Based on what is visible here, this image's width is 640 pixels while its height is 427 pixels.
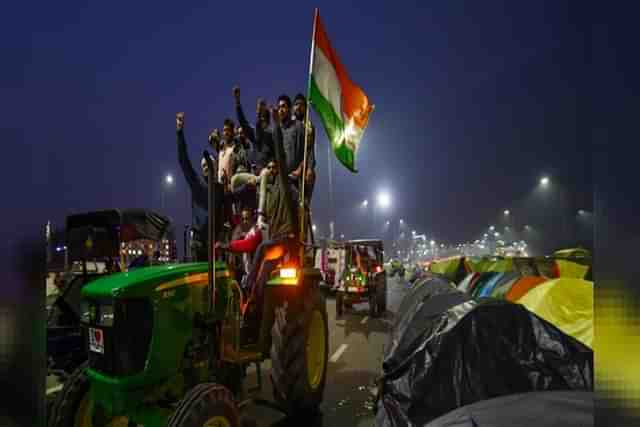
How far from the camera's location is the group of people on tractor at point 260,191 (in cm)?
395

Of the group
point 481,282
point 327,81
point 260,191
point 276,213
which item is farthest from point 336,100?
point 481,282

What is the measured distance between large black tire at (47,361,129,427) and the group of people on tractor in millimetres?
1638

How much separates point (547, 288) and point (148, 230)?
7.26 meters

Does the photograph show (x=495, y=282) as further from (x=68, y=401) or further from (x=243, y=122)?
(x=68, y=401)

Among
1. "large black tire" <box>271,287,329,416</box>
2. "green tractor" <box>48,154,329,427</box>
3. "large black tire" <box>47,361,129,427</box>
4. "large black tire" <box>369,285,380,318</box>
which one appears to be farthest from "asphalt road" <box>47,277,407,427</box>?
"large black tire" <box>47,361,129,427</box>

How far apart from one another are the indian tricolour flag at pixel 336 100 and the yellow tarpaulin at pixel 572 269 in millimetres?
10819

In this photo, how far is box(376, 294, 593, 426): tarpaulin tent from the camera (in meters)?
2.87

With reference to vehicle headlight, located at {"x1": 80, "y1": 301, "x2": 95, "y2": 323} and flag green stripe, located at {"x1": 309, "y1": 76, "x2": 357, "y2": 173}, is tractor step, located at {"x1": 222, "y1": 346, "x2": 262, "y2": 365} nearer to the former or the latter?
vehicle headlight, located at {"x1": 80, "y1": 301, "x2": 95, "y2": 323}

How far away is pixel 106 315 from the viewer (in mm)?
2510

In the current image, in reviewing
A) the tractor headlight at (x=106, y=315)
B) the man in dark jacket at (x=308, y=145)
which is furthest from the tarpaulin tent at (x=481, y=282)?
the tractor headlight at (x=106, y=315)

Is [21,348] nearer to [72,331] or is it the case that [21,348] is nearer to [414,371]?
[414,371]

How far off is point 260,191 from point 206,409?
106 inches

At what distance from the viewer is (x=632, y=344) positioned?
2.46ft

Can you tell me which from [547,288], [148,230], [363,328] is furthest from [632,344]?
[363,328]
